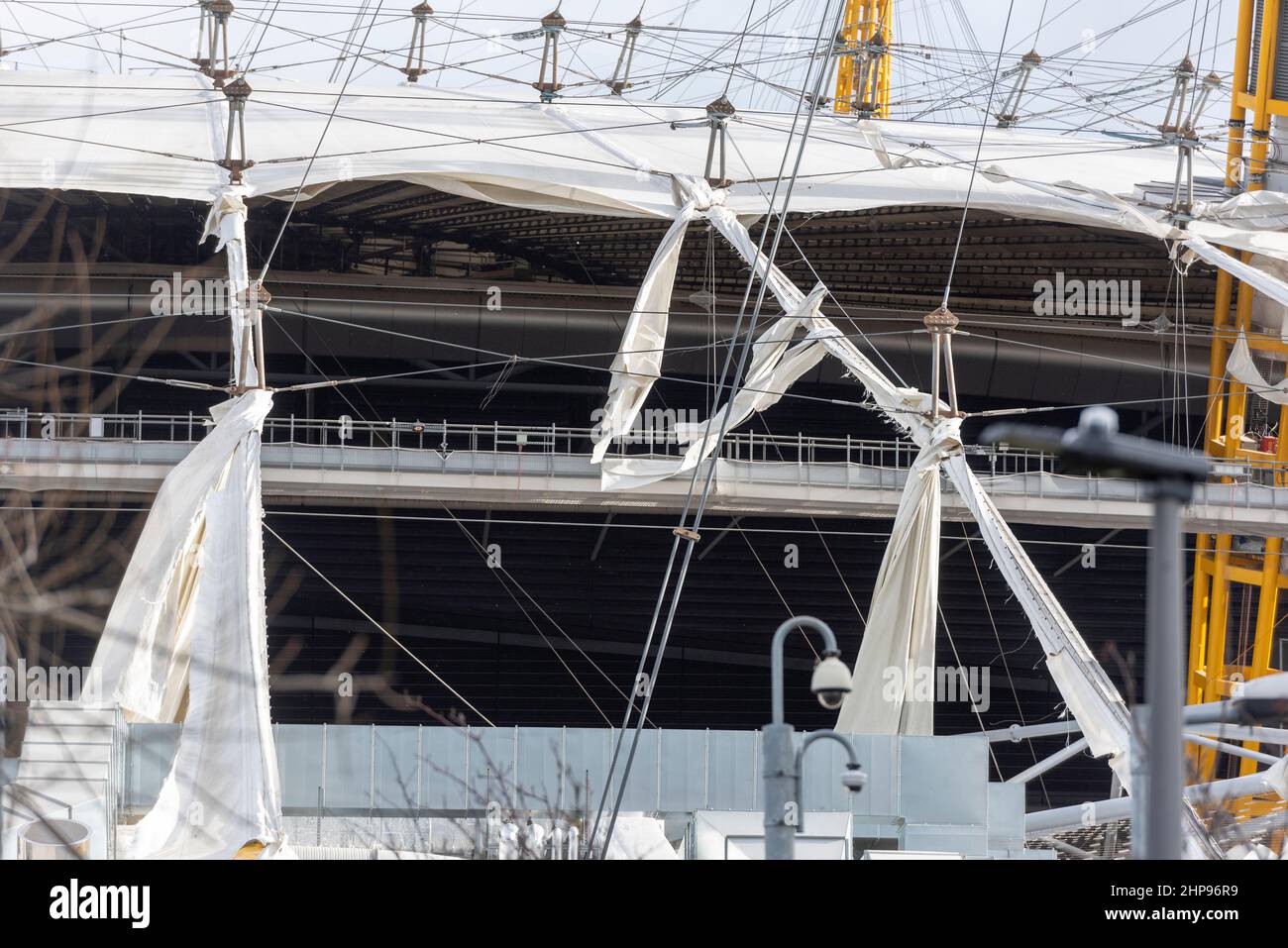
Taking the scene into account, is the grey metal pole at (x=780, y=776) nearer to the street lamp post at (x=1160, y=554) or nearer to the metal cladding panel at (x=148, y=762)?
the street lamp post at (x=1160, y=554)

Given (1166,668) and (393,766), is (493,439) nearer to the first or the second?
(393,766)

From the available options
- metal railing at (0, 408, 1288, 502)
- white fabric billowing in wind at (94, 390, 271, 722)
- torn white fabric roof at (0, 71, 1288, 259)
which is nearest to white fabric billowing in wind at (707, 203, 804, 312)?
torn white fabric roof at (0, 71, 1288, 259)

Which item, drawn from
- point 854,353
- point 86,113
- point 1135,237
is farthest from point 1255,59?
point 86,113

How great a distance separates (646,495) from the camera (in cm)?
2350

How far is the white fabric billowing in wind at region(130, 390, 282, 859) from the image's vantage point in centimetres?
1627

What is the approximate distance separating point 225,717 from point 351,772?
1667mm

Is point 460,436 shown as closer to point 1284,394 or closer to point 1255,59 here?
point 1284,394

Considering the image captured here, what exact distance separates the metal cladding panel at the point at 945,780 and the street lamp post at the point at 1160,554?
11.9 meters

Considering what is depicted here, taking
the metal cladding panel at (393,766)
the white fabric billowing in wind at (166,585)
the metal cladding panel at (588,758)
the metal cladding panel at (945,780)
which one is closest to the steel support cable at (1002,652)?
the metal cladding panel at (945,780)

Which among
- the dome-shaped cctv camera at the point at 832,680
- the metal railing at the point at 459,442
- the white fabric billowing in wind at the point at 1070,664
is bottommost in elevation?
the white fabric billowing in wind at the point at 1070,664

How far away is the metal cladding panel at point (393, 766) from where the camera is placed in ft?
58.3

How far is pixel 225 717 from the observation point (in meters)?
16.9

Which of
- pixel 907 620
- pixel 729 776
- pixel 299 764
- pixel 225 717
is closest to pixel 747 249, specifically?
pixel 907 620
